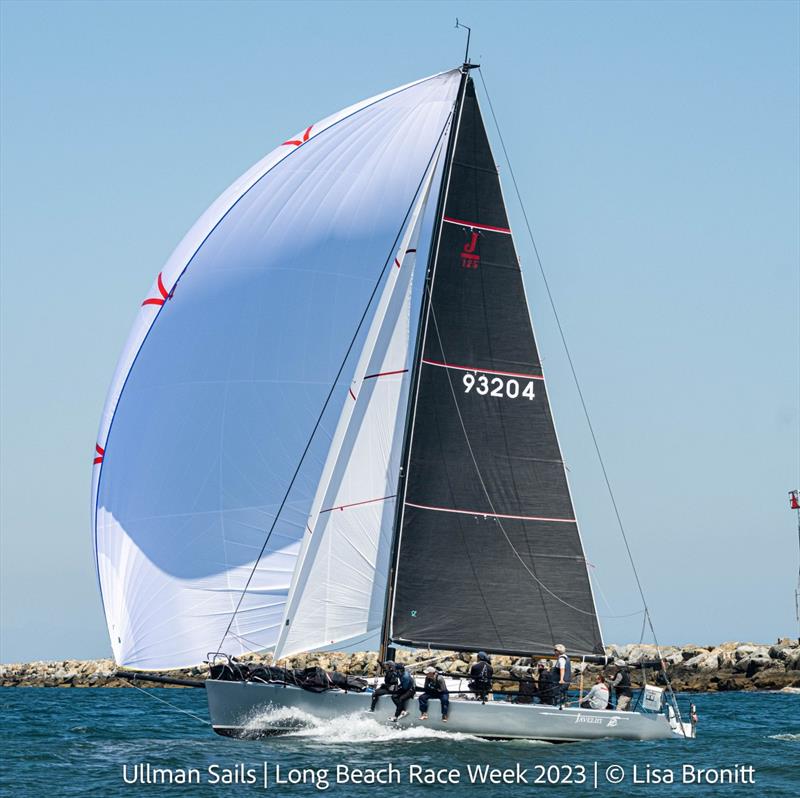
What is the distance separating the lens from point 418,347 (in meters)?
22.2

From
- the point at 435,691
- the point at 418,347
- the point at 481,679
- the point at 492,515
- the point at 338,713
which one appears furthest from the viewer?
the point at 492,515

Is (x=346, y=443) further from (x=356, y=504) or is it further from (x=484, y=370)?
(x=484, y=370)

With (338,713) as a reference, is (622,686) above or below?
above

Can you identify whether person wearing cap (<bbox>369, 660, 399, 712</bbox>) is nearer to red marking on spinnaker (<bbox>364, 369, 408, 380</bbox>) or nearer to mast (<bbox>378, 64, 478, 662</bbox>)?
mast (<bbox>378, 64, 478, 662</bbox>)

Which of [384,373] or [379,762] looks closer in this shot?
[379,762]

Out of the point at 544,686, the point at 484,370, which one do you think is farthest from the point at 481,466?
the point at 544,686

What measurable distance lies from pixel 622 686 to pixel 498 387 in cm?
540

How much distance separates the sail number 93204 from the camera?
73.9ft

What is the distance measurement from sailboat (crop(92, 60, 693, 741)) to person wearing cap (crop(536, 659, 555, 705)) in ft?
1.24

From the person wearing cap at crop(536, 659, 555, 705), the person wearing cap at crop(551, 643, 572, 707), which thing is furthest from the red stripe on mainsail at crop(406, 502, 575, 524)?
the person wearing cap at crop(536, 659, 555, 705)

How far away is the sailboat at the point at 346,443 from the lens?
20703 millimetres

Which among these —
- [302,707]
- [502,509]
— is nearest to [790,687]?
[502,509]

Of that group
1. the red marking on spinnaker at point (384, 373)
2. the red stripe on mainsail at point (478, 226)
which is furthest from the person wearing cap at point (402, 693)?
the red stripe on mainsail at point (478, 226)

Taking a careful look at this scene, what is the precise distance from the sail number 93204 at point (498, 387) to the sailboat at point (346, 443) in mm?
42
